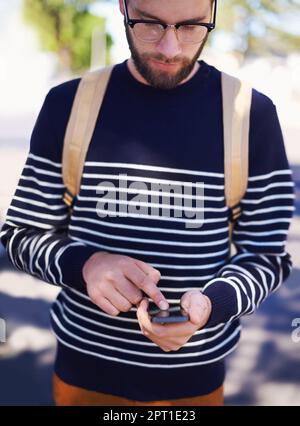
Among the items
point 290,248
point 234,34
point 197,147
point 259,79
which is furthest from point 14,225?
point 259,79

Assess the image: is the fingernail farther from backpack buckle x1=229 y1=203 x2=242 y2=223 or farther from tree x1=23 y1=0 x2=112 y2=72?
tree x1=23 y1=0 x2=112 y2=72

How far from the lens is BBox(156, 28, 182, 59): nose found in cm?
116

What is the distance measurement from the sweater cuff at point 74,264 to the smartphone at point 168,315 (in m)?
0.19

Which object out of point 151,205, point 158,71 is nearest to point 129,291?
point 151,205

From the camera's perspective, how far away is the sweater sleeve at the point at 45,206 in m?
1.24

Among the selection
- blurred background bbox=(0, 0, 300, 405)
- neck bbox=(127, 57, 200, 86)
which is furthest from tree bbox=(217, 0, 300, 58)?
neck bbox=(127, 57, 200, 86)

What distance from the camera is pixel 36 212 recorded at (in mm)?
1275

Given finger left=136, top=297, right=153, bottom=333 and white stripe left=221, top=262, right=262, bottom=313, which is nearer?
finger left=136, top=297, right=153, bottom=333

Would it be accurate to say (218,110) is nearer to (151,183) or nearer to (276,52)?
(151,183)

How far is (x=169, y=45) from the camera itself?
116 centimetres

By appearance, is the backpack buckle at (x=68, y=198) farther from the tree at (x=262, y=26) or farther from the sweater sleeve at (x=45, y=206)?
the tree at (x=262, y=26)

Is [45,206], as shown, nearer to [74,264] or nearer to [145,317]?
[74,264]

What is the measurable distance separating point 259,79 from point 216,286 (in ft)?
54.6

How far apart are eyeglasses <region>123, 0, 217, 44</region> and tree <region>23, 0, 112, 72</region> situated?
11.7 metres
